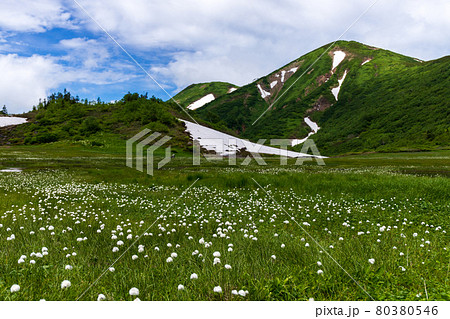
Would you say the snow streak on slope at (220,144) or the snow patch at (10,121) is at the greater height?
the snow patch at (10,121)

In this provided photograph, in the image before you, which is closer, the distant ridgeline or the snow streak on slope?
the snow streak on slope

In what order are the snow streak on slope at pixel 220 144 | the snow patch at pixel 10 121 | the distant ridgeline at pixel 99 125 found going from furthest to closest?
the snow patch at pixel 10 121, the distant ridgeline at pixel 99 125, the snow streak on slope at pixel 220 144

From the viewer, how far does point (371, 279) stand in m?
3.89

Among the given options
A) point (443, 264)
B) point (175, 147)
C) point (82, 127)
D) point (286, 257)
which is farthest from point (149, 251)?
point (82, 127)

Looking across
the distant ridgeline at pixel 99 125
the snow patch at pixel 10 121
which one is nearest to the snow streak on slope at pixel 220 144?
the distant ridgeline at pixel 99 125

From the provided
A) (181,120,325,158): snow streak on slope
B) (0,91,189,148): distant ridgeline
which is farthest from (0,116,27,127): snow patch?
(181,120,325,158): snow streak on slope

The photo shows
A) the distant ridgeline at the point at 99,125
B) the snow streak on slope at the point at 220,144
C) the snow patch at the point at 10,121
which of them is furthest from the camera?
the snow patch at the point at 10,121

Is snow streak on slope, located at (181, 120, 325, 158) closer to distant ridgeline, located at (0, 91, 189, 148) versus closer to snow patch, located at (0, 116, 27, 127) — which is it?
distant ridgeline, located at (0, 91, 189, 148)

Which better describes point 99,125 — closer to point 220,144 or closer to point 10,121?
point 220,144

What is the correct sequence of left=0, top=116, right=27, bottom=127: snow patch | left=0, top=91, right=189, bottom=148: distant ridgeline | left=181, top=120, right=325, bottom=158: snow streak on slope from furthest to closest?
left=0, top=116, right=27, bottom=127: snow patch, left=0, top=91, right=189, bottom=148: distant ridgeline, left=181, top=120, right=325, bottom=158: snow streak on slope

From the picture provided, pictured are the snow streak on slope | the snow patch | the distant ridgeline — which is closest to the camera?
the snow streak on slope

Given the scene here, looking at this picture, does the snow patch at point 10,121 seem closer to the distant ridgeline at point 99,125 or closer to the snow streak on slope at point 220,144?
the distant ridgeline at point 99,125

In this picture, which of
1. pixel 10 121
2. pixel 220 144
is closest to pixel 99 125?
pixel 220 144

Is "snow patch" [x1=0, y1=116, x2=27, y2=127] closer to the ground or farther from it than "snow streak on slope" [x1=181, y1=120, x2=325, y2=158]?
farther from it
